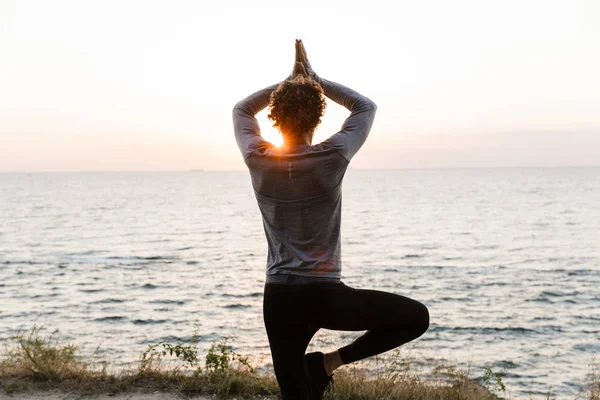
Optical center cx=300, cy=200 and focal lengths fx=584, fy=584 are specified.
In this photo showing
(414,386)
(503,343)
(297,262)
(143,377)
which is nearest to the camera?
(297,262)

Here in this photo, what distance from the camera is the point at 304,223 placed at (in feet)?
10.8


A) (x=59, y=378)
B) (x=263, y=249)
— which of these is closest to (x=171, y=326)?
(x=59, y=378)

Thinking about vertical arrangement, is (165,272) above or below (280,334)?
below

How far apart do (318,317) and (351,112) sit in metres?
1.24

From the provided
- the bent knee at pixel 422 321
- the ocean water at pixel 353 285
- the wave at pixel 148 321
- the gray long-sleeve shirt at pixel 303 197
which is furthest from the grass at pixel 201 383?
the wave at pixel 148 321

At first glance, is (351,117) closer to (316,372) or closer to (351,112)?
(351,112)

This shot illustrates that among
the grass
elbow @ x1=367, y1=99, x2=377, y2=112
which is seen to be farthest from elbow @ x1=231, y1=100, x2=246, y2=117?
the grass

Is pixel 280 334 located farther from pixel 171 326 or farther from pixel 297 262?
pixel 171 326

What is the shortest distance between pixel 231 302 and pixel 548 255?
20.3 m

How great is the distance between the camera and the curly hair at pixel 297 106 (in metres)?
3.24

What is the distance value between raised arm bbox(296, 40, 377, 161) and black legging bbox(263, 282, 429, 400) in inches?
31.6

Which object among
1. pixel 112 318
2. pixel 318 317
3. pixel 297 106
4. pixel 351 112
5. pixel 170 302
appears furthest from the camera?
pixel 170 302

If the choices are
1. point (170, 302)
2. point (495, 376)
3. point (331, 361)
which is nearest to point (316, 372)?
point (331, 361)

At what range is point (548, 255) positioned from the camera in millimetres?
32969
